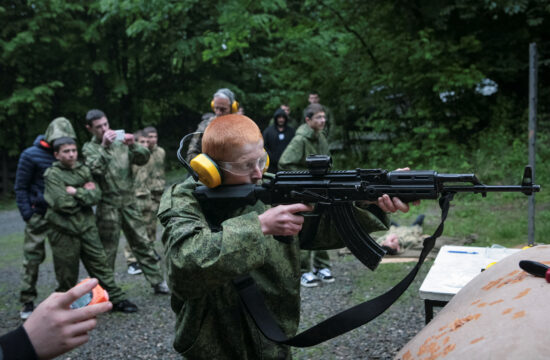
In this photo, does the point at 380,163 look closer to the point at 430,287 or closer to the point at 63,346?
the point at 430,287

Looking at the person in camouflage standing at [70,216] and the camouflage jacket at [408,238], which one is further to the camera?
the camouflage jacket at [408,238]

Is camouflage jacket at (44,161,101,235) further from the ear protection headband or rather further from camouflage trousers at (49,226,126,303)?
the ear protection headband

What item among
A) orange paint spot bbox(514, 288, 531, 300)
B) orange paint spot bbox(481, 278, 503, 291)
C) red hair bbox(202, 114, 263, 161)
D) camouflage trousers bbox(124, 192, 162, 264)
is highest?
red hair bbox(202, 114, 263, 161)

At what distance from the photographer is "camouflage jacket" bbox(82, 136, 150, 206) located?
17.3 ft

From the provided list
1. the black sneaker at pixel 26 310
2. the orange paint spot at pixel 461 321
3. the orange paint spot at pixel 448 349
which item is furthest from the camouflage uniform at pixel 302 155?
the orange paint spot at pixel 448 349

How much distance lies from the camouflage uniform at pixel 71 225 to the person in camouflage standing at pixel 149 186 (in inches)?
68.0

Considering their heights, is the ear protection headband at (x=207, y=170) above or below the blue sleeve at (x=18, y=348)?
above

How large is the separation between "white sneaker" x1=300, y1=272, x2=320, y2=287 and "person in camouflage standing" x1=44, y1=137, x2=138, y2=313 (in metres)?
2.28

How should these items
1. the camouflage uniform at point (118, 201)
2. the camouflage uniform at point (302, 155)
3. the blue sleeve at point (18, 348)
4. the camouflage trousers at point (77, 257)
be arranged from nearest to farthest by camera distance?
1. the blue sleeve at point (18, 348)
2. the camouflage trousers at point (77, 257)
3. the camouflage uniform at point (118, 201)
4. the camouflage uniform at point (302, 155)

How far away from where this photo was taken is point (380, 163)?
12930 mm

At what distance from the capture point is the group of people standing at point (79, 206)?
4750 millimetres

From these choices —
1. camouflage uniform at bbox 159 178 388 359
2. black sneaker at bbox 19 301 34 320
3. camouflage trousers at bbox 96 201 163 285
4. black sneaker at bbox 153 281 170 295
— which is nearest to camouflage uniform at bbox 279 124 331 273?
black sneaker at bbox 153 281 170 295

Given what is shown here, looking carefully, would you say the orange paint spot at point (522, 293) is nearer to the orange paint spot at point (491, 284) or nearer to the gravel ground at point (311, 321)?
the orange paint spot at point (491, 284)

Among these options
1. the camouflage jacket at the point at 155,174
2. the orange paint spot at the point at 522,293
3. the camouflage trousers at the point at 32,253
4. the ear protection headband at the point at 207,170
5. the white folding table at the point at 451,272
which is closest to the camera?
the orange paint spot at the point at 522,293
